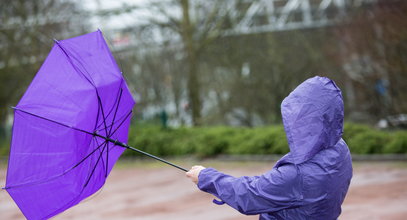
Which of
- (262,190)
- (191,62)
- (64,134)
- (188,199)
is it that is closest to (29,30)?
(191,62)

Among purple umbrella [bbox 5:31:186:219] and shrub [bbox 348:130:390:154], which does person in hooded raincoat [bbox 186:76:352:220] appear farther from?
shrub [bbox 348:130:390:154]

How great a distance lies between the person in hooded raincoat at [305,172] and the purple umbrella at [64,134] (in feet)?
3.69

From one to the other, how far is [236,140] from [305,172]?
1424 cm

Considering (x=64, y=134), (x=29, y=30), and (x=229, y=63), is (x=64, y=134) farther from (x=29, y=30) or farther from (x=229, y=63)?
(x=29, y=30)

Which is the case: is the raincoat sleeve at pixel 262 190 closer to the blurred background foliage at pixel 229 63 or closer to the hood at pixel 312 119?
the hood at pixel 312 119

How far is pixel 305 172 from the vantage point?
3092 millimetres

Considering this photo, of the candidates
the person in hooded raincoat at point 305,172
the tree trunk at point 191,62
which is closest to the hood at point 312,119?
the person in hooded raincoat at point 305,172

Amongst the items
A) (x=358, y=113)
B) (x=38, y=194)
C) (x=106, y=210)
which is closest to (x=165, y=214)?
(x=106, y=210)

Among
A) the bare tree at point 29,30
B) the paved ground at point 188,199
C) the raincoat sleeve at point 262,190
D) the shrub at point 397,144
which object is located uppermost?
the bare tree at point 29,30

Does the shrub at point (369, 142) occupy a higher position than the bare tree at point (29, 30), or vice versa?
the bare tree at point (29, 30)

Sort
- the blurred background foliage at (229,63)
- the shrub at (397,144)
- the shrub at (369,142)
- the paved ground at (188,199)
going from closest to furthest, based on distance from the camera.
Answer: the paved ground at (188,199), the shrub at (397,144), the shrub at (369,142), the blurred background foliage at (229,63)

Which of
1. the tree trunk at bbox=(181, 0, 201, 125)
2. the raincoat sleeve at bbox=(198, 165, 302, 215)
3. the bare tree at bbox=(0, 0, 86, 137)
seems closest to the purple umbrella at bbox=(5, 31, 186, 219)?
the raincoat sleeve at bbox=(198, 165, 302, 215)

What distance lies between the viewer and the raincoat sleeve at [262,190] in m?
3.09

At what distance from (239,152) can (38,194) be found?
1314cm
